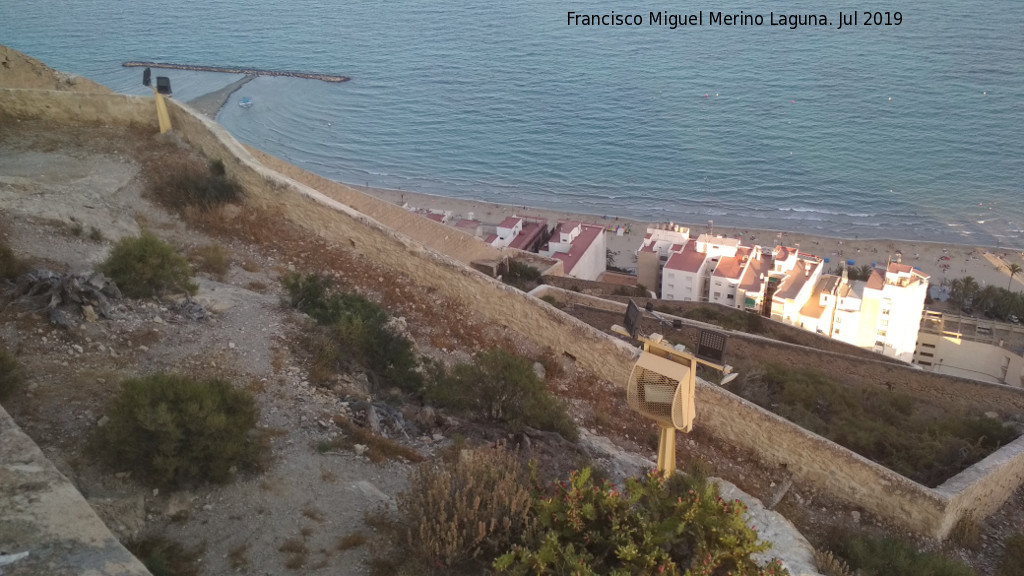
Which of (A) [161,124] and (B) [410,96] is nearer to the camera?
(A) [161,124]

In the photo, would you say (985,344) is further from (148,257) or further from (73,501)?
(73,501)

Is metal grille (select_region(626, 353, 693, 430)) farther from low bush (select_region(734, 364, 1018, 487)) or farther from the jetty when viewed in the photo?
the jetty

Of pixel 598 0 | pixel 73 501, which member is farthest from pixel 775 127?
pixel 73 501

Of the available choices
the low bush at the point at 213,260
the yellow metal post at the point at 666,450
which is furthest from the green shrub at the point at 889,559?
the low bush at the point at 213,260

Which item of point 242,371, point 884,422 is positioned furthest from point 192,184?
point 884,422


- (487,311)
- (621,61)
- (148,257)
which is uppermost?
(621,61)

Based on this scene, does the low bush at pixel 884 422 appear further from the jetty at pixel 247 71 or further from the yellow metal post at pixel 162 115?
the jetty at pixel 247 71
